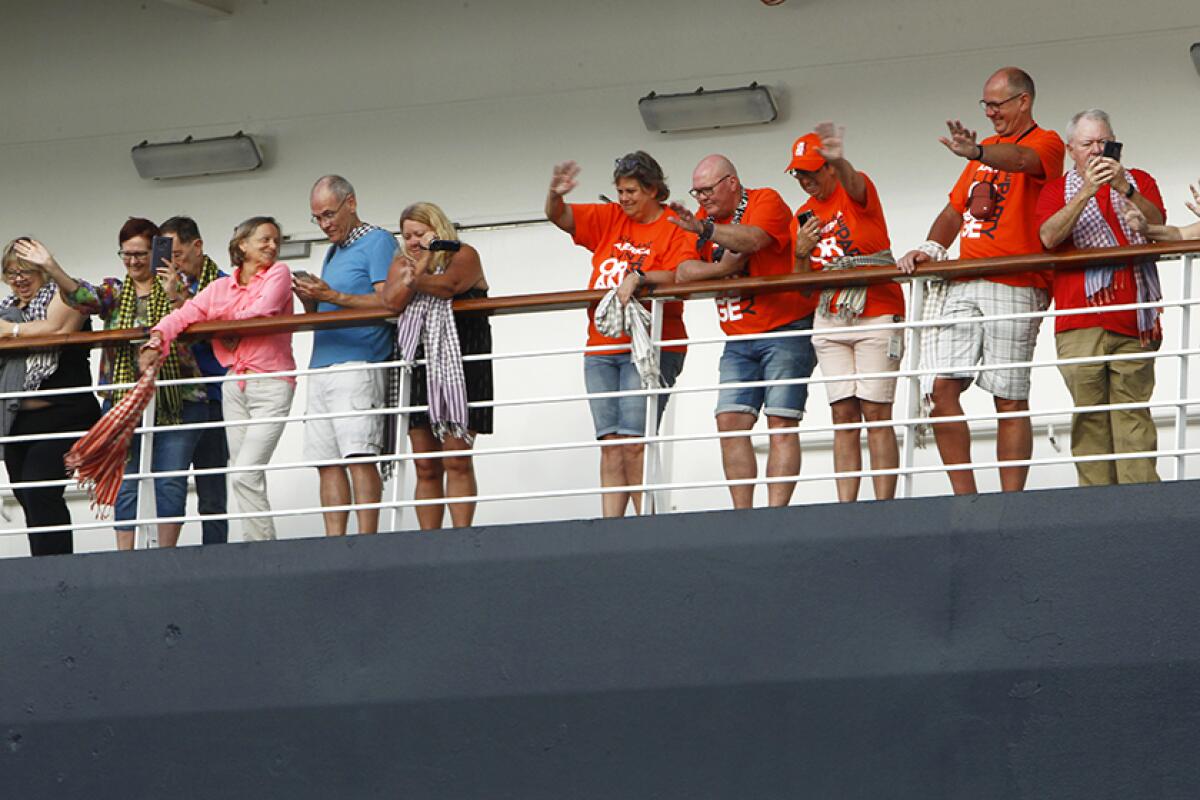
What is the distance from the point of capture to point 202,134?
8.35 metres

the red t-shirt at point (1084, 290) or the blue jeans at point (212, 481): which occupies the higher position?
the red t-shirt at point (1084, 290)

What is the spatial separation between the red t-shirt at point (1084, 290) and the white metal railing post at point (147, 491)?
2745 mm

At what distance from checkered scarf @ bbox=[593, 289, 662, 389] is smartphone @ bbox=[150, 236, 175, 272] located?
1.55m

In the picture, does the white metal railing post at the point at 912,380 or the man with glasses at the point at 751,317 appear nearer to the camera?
the white metal railing post at the point at 912,380

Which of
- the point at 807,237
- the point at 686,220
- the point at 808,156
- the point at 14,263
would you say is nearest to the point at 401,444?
the point at 686,220

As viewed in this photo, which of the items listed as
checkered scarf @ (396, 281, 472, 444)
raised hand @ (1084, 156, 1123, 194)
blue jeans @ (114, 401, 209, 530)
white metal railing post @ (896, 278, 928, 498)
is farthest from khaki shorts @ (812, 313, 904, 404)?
blue jeans @ (114, 401, 209, 530)

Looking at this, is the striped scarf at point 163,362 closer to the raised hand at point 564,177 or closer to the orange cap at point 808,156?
the raised hand at point 564,177

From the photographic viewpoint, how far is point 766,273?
18.6 feet

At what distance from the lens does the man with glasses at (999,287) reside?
17.5 feet

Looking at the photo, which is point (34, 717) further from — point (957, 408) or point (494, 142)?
point (494, 142)

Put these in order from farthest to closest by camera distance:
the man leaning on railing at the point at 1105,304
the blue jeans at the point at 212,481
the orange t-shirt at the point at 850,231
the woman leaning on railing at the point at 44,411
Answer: the blue jeans at the point at 212,481
the woman leaning on railing at the point at 44,411
the orange t-shirt at the point at 850,231
the man leaning on railing at the point at 1105,304

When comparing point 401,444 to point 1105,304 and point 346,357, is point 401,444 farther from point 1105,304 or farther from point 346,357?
point 1105,304

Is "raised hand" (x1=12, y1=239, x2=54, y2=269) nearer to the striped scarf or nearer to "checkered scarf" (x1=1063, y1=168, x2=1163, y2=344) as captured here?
the striped scarf

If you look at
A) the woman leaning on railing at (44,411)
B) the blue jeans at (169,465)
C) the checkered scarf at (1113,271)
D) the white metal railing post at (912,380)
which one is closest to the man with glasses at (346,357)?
the blue jeans at (169,465)
